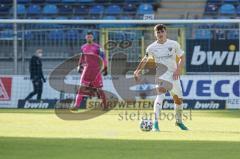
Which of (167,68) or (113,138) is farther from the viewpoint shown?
(167,68)

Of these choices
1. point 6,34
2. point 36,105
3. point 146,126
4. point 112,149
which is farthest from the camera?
point 6,34

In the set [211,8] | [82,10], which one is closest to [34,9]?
[82,10]

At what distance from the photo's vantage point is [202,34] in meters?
24.0

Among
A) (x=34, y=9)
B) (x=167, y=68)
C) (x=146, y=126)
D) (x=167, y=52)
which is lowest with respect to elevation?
(x=146, y=126)

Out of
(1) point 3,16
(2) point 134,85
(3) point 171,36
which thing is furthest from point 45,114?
(1) point 3,16

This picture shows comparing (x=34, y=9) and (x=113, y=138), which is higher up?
(x=34, y=9)

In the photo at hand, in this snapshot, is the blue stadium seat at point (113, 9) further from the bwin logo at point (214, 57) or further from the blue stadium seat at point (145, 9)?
the bwin logo at point (214, 57)

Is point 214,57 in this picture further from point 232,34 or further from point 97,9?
point 97,9

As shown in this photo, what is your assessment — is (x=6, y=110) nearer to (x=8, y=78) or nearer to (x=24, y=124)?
(x=8, y=78)

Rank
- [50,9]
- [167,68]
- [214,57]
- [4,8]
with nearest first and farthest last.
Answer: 1. [167,68]
2. [214,57]
3. [50,9]
4. [4,8]

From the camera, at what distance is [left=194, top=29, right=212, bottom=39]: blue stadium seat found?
2380cm

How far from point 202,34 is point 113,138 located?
11355 mm

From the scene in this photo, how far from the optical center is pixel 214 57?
23.5 metres

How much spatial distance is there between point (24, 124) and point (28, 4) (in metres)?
18.4
